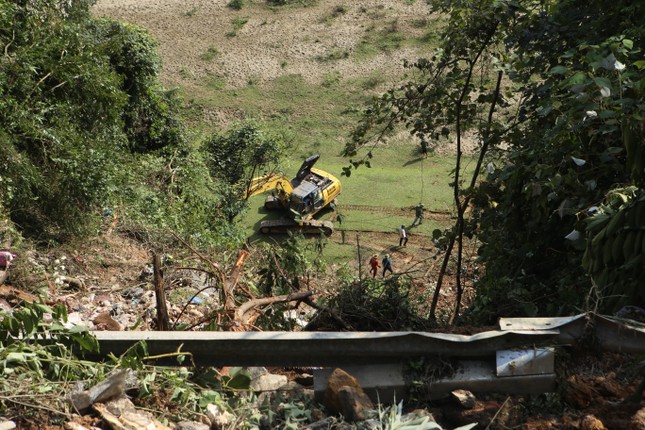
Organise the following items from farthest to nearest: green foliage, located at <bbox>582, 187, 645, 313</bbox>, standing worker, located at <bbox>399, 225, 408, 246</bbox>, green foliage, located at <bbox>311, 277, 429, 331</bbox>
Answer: standing worker, located at <bbox>399, 225, 408, 246</bbox> < green foliage, located at <bbox>311, 277, 429, 331</bbox> < green foliage, located at <bbox>582, 187, 645, 313</bbox>

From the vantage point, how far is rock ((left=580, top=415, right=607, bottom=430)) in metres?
2.60

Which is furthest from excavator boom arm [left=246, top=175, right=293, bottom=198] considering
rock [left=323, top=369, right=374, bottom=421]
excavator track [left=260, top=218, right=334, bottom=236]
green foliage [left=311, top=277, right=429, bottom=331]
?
rock [left=323, top=369, right=374, bottom=421]

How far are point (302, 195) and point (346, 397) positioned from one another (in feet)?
39.1

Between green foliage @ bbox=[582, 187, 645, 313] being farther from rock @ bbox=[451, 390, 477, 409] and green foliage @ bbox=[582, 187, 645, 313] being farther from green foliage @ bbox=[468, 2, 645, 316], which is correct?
rock @ bbox=[451, 390, 477, 409]

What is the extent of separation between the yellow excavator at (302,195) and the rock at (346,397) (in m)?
11.3

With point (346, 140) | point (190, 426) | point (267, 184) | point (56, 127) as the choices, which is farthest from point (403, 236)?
point (190, 426)

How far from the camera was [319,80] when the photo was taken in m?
20.3

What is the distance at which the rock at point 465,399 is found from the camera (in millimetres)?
2852

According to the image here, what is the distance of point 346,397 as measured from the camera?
2.77 metres

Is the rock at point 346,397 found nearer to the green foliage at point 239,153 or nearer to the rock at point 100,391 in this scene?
the rock at point 100,391

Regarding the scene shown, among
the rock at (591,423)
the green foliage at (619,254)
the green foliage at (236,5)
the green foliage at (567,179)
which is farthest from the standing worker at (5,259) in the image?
the green foliage at (236,5)

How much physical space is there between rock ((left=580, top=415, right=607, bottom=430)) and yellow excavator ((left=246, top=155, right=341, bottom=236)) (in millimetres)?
11546

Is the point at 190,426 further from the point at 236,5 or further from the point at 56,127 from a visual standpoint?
the point at 236,5

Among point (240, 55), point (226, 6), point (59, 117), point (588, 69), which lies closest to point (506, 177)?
point (588, 69)
